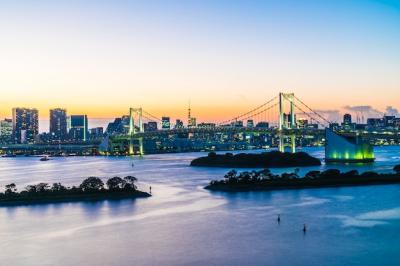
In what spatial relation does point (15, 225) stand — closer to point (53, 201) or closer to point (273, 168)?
point (53, 201)

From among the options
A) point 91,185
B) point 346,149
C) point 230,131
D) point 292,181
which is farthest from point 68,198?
point 230,131

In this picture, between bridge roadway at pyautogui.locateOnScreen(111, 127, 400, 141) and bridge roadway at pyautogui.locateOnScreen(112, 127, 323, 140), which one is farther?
bridge roadway at pyautogui.locateOnScreen(112, 127, 323, 140)

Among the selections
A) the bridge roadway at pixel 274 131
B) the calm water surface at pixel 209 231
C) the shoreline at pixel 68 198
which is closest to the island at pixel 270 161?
the bridge roadway at pixel 274 131

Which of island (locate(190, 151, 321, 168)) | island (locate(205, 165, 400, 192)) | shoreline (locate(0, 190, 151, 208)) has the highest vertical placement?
island (locate(190, 151, 321, 168))

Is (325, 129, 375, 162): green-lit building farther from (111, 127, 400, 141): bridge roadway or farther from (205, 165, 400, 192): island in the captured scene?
(205, 165, 400, 192): island

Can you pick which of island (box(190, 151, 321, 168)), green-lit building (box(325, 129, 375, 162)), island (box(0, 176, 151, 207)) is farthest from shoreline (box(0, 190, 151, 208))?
green-lit building (box(325, 129, 375, 162))

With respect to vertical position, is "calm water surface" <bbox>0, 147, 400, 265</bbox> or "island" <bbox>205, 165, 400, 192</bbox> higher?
"island" <bbox>205, 165, 400, 192</bbox>

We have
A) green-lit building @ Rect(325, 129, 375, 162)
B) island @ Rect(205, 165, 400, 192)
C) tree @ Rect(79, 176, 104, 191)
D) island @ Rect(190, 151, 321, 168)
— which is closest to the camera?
tree @ Rect(79, 176, 104, 191)
